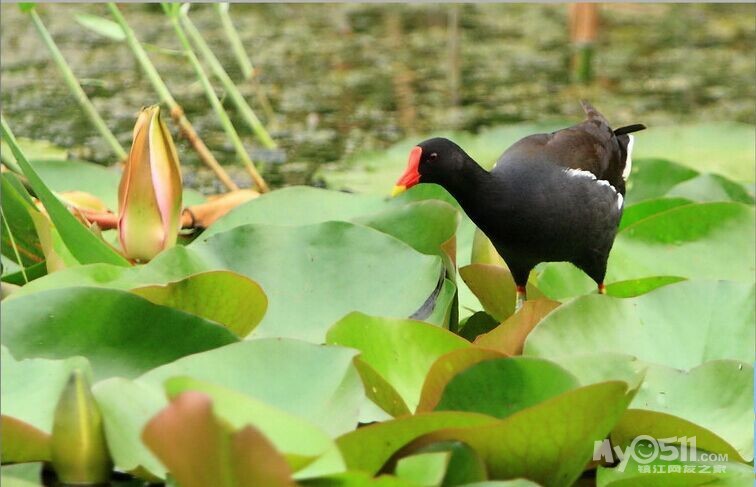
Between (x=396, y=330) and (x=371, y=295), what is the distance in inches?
5.6

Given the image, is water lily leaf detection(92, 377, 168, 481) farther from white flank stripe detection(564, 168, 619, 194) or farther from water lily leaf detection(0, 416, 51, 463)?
white flank stripe detection(564, 168, 619, 194)

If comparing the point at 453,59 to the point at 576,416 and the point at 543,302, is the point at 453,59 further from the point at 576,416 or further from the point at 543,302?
the point at 576,416

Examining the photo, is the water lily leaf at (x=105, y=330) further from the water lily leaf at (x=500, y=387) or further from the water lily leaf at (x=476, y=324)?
the water lily leaf at (x=476, y=324)

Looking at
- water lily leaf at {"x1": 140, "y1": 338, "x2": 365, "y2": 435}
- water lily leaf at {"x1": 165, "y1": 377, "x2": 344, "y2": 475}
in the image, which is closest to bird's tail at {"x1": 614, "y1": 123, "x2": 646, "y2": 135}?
water lily leaf at {"x1": 140, "y1": 338, "x2": 365, "y2": 435}

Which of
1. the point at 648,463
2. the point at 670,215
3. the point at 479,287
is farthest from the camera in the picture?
the point at 670,215

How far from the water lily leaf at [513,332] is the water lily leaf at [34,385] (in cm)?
39

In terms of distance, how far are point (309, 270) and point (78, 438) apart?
1.28ft

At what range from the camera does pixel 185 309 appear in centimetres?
108

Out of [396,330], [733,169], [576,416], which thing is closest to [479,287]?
[396,330]

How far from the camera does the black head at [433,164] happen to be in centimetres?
134

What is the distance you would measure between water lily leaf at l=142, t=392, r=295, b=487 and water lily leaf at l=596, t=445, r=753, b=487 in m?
0.32

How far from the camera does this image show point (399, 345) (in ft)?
3.36

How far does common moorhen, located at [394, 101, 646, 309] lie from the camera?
4.44ft

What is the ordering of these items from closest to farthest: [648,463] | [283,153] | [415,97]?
[648,463] < [283,153] < [415,97]
